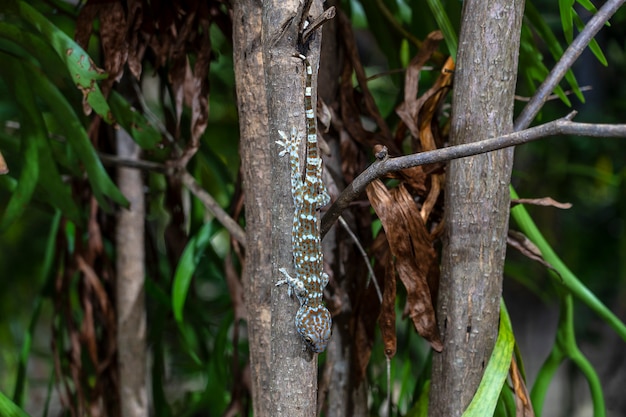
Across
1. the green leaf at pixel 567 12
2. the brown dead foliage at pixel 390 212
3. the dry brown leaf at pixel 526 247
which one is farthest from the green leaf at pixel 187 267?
the green leaf at pixel 567 12

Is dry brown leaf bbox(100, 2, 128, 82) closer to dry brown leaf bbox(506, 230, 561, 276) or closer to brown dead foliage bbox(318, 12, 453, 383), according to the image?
Result: brown dead foliage bbox(318, 12, 453, 383)

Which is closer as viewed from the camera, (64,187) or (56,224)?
(64,187)

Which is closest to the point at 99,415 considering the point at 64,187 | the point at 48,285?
the point at 48,285

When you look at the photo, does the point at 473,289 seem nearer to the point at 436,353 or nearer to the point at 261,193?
the point at 436,353

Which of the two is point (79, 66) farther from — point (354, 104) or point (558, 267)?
point (558, 267)

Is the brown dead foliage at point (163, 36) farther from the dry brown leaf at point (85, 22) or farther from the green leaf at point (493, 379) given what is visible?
→ the green leaf at point (493, 379)

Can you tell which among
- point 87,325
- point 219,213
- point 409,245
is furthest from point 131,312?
point 409,245

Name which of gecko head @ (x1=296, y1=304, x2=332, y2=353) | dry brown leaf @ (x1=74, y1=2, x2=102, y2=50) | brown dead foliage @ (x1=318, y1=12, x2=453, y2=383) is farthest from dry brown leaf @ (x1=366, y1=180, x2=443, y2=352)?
dry brown leaf @ (x1=74, y1=2, x2=102, y2=50)
